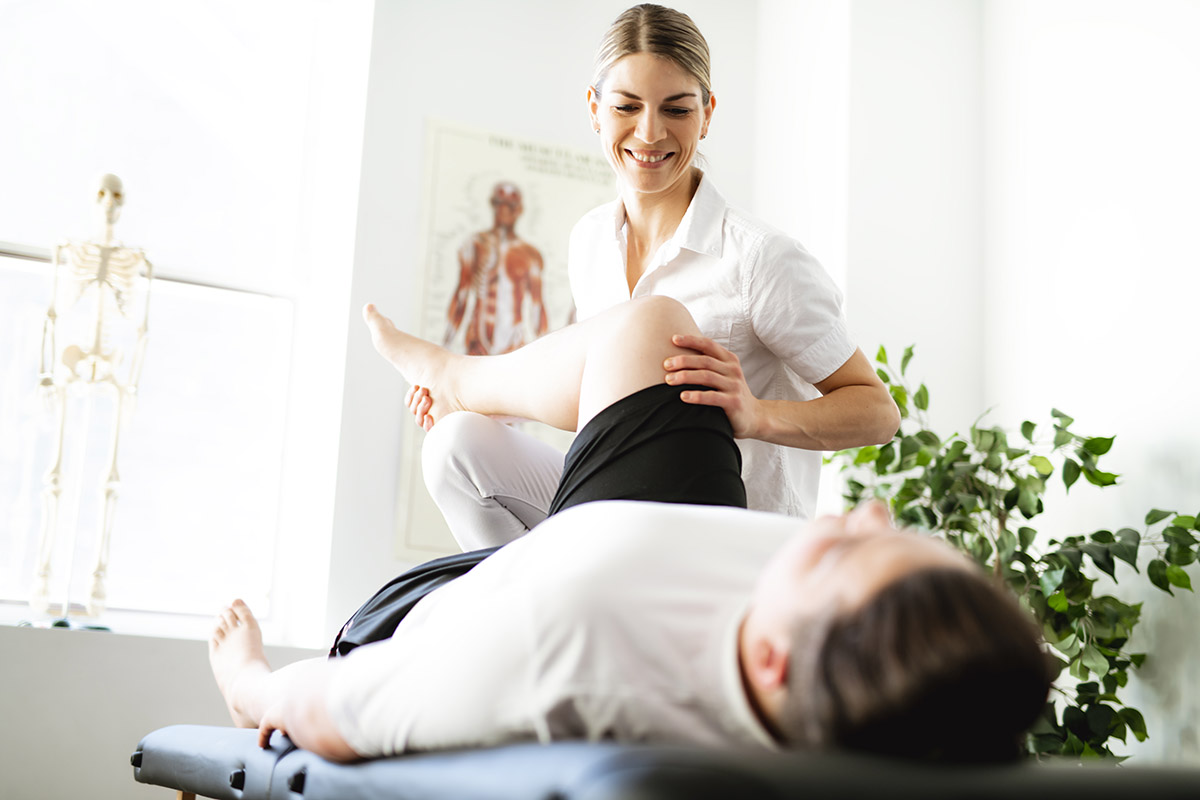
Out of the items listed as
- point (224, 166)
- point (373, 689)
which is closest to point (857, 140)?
point (224, 166)

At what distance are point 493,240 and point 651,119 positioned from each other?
151 cm

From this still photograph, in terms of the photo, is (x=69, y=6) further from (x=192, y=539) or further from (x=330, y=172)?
(x=192, y=539)

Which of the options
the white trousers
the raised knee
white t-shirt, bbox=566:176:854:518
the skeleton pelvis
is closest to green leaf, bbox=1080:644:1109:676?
white t-shirt, bbox=566:176:854:518

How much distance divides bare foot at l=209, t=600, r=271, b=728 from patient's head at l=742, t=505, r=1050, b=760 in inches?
40.7

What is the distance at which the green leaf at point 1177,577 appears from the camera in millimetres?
2217

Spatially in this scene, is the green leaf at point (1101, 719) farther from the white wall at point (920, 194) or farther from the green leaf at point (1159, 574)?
the white wall at point (920, 194)

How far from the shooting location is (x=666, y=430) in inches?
46.8

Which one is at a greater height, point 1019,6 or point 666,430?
point 1019,6

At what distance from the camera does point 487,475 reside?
1710 millimetres

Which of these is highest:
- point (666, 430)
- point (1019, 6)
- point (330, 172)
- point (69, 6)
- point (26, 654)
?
point (1019, 6)

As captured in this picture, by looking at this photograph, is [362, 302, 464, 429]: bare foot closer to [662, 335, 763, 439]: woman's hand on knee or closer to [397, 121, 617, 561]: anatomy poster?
[662, 335, 763, 439]: woman's hand on knee

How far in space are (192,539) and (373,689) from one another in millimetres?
2443

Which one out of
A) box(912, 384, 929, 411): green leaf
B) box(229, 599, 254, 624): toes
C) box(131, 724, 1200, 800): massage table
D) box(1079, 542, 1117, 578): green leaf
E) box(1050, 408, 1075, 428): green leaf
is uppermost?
box(912, 384, 929, 411): green leaf

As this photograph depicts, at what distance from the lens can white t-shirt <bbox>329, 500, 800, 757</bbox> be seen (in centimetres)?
74
